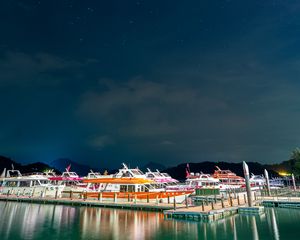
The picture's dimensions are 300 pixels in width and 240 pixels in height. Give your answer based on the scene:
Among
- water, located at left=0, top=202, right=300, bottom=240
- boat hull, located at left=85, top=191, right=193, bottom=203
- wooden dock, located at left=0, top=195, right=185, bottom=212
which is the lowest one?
water, located at left=0, top=202, right=300, bottom=240

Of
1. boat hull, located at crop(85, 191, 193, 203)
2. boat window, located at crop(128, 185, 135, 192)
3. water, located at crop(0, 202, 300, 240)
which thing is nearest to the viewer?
water, located at crop(0, 202, 300, 240)

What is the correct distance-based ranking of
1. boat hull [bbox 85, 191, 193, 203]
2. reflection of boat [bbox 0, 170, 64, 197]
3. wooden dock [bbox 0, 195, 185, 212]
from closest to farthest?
wooden dock [bbox 0, 195, 185, 212], boat hull [bbox 85, 191, 193, 203], reflection of boat [bbox 0, 170, 64, 197]

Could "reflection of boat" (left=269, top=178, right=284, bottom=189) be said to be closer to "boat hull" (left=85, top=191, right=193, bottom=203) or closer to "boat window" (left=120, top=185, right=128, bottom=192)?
"boat hull" (left=85, top=191, right=193, bottom=203)

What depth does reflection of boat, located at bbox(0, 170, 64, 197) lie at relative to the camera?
150ft

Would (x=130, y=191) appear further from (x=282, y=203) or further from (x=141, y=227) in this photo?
(x=282, y=203)

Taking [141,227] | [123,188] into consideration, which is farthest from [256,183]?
[141,227]

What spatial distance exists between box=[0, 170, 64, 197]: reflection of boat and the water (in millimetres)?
16918

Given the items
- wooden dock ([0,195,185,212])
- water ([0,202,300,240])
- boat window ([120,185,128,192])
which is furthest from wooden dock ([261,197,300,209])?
boat window ([120,185,128,192])

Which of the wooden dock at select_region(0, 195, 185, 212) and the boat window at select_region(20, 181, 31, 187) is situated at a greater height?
the boat window at select_region(20, 181, 31, 187)

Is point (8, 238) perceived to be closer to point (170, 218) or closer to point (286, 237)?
point (170, 218)

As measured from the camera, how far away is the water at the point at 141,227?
63.5ft

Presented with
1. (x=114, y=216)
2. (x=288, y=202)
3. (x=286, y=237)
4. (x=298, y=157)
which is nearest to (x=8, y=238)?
(x=114, y=216)

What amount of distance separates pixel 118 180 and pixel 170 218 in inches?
538

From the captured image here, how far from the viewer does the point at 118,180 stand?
3694cm
